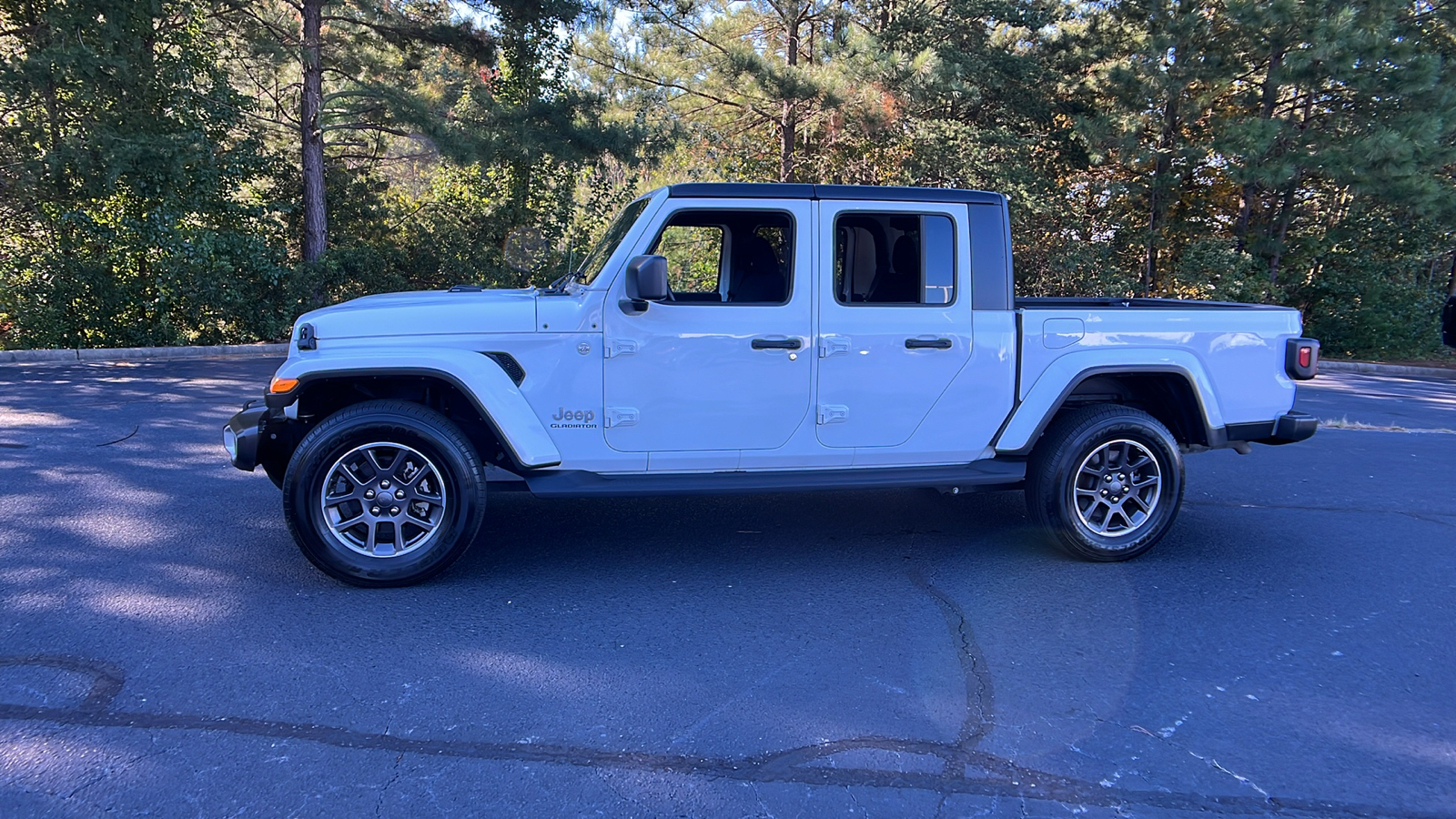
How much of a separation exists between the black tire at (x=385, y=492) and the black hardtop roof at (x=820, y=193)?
1.71 m

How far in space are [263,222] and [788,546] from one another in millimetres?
14405

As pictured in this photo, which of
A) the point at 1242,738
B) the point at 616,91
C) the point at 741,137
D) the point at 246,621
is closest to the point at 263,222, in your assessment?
the point at 616,91

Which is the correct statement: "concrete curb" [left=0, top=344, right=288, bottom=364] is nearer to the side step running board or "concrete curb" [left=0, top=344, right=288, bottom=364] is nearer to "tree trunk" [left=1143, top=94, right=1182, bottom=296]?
the side step running board

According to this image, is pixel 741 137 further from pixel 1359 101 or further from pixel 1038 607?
pixel 1038 607

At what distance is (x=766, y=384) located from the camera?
4695 mm

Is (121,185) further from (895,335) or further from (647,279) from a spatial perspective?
(895,335)

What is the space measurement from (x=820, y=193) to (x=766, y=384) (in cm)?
104

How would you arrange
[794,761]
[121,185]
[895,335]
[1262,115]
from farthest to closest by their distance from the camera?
[1262,115] → [121,185] → [895,335] → [794,761]

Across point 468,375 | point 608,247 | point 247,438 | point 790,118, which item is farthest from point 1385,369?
point 247,438

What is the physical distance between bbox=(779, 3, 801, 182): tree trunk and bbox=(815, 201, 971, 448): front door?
15.7m

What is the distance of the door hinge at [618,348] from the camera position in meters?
4.55

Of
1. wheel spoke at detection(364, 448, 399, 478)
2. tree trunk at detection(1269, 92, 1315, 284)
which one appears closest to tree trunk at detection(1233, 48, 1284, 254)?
tree trunk at detection(1269, 92, 1315, 284)

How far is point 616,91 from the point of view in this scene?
20.1 meters

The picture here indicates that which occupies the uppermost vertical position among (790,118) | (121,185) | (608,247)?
(790,118)
